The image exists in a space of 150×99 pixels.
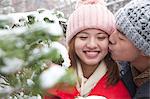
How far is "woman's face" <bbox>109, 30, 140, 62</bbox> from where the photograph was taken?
147 centimetres

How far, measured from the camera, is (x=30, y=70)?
73 cm

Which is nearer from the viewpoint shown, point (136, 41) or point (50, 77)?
point (50, 77)

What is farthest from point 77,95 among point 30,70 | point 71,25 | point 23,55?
point 23,55

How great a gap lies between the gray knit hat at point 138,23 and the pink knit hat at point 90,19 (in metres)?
0.17

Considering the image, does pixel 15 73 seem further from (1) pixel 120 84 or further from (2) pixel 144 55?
(1) pixel 120 84

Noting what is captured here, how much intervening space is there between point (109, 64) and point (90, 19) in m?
0.26

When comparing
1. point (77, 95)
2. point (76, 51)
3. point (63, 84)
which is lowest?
point (77, 95)

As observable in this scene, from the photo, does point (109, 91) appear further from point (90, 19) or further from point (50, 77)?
point (50, 77)

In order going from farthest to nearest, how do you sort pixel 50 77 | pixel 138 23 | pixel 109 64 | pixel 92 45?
pixel 109 64, pixel 92 45, pixel 138 23, pixel 50 77

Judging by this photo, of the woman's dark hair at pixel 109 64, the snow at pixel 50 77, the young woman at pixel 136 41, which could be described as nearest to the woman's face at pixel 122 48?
the young woman at pixel 136 41

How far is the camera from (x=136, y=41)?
141cm

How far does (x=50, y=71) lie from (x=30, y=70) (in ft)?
0.17

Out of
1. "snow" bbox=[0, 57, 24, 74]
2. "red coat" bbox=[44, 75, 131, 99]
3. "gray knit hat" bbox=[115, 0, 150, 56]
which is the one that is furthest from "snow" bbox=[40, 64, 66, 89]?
"red coat" bbox=[44, 75, 131, 99]

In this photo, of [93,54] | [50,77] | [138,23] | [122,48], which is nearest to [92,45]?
[93,54]
